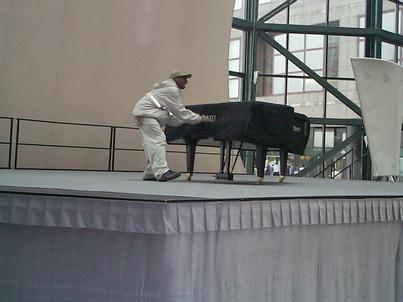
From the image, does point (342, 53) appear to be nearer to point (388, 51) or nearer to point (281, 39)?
point (388, 51)

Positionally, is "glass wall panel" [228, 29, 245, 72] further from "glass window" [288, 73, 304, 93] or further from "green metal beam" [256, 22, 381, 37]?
"glass window" [288, 73, 304, 93]

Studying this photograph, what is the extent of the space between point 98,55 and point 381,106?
6.14 metres

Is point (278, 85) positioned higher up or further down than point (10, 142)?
higher up

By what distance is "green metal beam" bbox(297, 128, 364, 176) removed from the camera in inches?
700

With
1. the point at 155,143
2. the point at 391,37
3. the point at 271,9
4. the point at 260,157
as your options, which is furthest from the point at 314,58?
the point at 155,143

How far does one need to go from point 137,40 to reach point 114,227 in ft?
27.0

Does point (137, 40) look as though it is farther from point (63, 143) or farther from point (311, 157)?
point (311, 157)

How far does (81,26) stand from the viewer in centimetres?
1019

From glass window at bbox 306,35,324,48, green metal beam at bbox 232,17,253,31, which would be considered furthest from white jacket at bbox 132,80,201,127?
glass window at bbox 306,35,324,48

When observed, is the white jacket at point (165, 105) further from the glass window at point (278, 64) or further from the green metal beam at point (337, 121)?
the green metal beam at point (337, 121)

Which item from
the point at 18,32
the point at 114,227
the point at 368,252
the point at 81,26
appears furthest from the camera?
the point at 81,26

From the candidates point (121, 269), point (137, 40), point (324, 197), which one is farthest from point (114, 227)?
point (137, 40)

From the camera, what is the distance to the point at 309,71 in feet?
57.3

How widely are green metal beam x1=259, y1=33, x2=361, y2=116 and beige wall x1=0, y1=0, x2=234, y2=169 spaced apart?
17.0 feet
